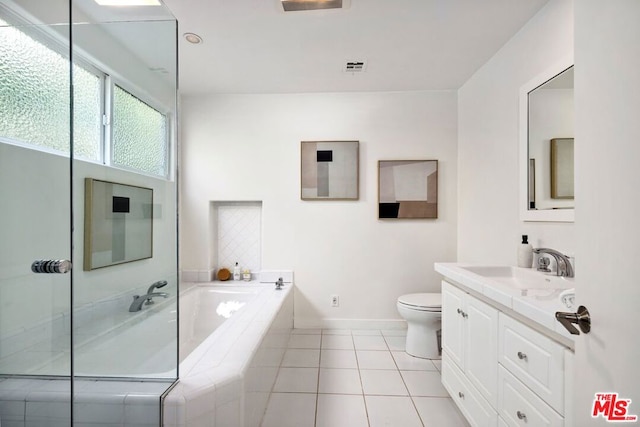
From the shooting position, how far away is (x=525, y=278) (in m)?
1.78

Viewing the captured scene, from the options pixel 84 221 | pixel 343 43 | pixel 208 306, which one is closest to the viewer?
pixel 84 221

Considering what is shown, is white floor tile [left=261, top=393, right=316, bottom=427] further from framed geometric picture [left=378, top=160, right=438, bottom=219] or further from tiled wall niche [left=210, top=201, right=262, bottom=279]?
framed geometric picture [left=378, top=160, right=438, bottom=219]

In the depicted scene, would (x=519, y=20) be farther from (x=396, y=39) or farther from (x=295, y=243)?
(x=295, y=243)

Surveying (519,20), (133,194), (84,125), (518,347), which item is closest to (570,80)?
(519,20)

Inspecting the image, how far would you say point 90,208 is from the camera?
1.28 meters

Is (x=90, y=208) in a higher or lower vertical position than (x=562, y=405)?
higher

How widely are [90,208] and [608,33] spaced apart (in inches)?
68.5

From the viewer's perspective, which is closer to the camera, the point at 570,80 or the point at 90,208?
the point at 90,208

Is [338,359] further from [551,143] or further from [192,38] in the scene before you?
[192,38]

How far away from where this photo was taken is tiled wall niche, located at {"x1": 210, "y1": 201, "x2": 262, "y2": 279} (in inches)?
127

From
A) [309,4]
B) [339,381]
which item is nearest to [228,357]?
[339,381]

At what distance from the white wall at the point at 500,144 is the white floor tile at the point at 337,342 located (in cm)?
134

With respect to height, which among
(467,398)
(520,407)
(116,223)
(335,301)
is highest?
(116,223)

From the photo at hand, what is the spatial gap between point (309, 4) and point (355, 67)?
0.84 m
